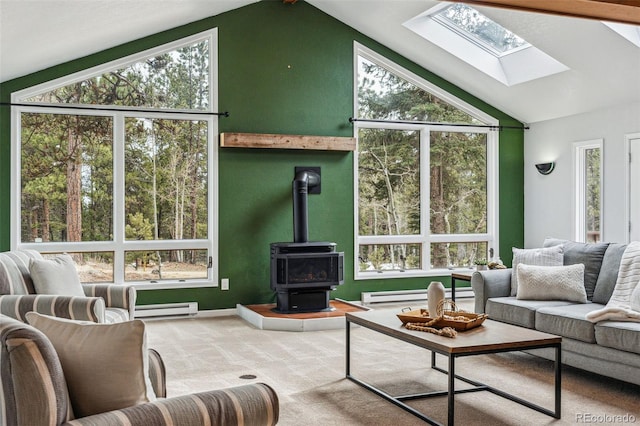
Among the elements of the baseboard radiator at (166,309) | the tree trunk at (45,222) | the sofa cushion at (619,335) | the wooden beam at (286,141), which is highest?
the wooden beam at (286,141)

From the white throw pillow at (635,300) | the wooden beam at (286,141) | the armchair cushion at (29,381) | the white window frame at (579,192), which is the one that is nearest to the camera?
the armchair cushion at (29,381)

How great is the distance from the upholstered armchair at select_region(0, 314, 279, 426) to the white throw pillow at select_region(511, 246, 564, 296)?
399cm

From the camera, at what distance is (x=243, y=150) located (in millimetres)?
7402

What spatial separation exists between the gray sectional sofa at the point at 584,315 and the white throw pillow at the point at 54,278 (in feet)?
10.9

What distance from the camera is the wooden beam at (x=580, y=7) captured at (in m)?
2.72

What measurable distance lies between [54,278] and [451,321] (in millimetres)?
2718

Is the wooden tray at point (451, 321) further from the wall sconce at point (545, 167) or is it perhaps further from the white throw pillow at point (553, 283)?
the wall sconce at point (545, 167)

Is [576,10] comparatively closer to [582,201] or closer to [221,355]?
[221,355]

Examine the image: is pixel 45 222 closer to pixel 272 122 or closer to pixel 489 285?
pixel 272 122

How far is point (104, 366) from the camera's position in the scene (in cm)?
195

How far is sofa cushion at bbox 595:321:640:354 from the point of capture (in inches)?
158

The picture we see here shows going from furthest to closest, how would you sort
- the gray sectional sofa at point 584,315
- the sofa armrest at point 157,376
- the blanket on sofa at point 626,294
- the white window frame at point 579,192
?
the white window frame at point 579,192, the blanket on sofa at point 626,294, the gray sectional sofa at point 584,315, the sofa armrest at point 157,376

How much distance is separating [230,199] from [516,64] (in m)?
3.81

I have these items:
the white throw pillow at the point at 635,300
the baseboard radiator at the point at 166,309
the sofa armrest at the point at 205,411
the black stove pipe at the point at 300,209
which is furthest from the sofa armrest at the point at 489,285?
the sofa armrest at the point at 205,411
